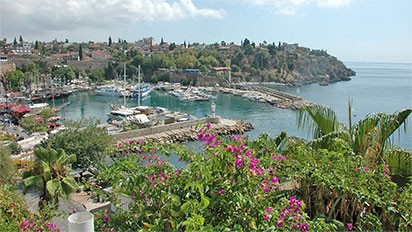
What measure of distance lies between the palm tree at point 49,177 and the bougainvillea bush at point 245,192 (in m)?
3.68

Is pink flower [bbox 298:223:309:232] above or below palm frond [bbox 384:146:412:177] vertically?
below

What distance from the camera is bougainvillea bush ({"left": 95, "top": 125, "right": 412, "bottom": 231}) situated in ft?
5.27

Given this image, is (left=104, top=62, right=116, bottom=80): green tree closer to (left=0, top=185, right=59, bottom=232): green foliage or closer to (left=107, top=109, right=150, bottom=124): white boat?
(left=107, top=109, right=150, bottom=124): white boat

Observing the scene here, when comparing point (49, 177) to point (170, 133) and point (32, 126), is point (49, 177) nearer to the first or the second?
point (170, 133)

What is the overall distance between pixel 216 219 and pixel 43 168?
4.60 m

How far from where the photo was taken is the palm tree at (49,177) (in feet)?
17.7

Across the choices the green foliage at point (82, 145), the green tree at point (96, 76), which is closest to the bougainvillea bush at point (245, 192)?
the green foliage at point (82, 145)

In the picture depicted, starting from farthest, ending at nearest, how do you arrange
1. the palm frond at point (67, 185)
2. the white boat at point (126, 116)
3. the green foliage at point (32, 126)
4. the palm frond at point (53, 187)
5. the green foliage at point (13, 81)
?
the green foliage at point (13, 81) → the white boat at point (126, 116) → the green foliage at point (32, 126) → the palm frond at point (67, 185) → the palm frond at point (53, 187)

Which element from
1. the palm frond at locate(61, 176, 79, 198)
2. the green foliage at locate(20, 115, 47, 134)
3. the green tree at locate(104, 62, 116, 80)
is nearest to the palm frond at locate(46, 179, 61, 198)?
the palm frond at locate(61, 176, 79, 198)

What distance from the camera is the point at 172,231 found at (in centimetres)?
158

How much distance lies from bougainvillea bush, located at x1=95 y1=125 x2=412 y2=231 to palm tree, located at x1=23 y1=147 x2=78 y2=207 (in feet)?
12.1

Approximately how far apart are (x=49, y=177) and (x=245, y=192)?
4637mm

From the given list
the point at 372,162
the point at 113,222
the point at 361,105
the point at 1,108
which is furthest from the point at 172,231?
the point at 361,105

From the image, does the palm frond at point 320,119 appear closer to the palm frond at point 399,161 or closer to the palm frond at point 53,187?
the palm frond at point 399,161
